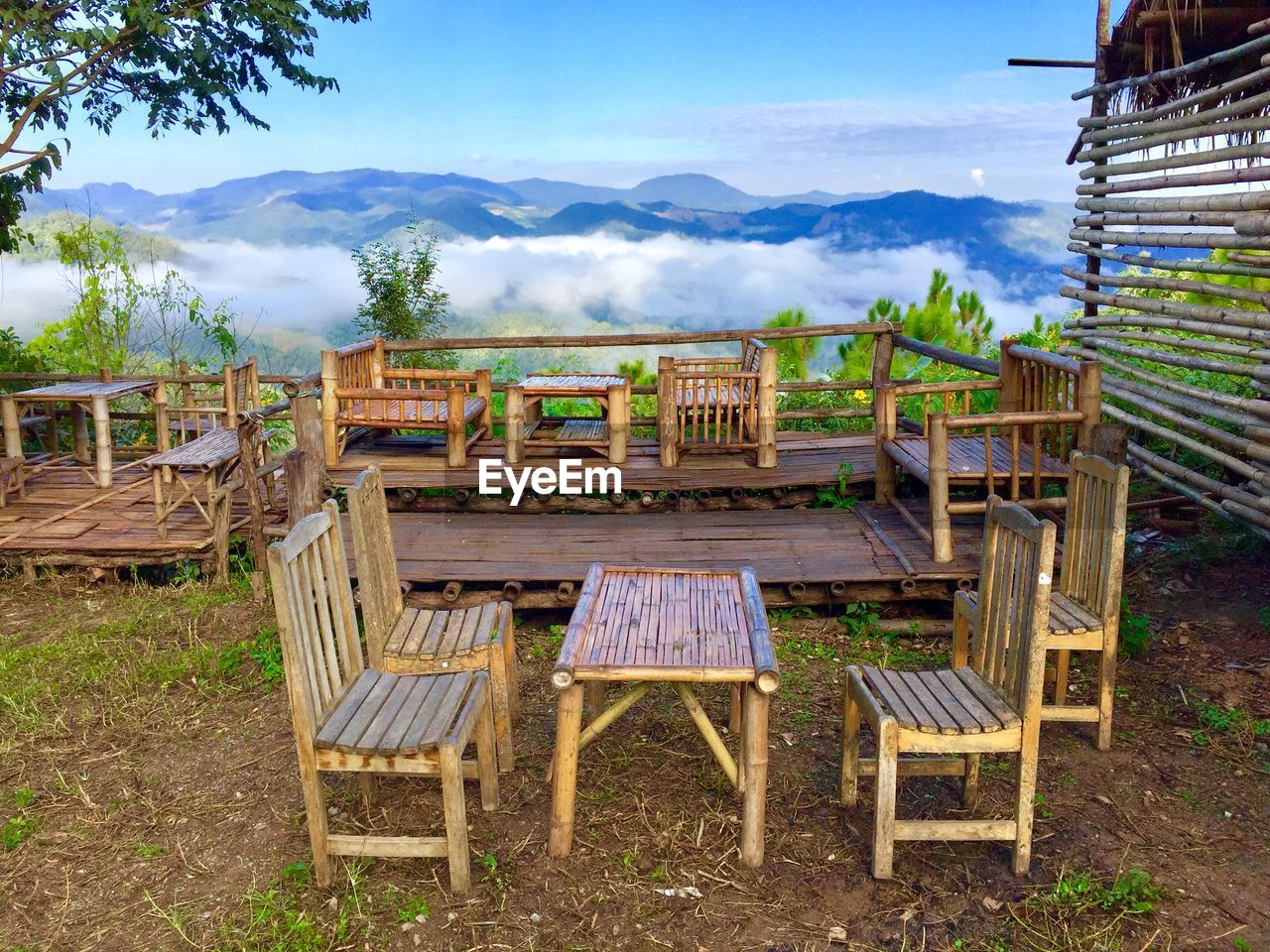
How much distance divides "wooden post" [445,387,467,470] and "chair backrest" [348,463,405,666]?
3294mm

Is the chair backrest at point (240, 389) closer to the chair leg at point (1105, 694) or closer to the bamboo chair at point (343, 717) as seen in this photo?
the bamboo chair at point (343, 717)

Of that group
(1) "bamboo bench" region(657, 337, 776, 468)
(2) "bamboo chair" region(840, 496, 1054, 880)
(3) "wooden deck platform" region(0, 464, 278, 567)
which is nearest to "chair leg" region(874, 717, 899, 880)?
(2) "bamboo chair" region(840, 496, 1054, 880)

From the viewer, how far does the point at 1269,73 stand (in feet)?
20.4

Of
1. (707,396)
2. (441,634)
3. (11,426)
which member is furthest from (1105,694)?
(11,426)

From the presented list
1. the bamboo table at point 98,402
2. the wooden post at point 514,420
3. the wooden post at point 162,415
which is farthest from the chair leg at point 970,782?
the wooden post at point 162,415

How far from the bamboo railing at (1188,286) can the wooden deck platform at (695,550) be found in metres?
1.89

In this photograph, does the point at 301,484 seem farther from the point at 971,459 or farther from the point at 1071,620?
the point at 1071,620

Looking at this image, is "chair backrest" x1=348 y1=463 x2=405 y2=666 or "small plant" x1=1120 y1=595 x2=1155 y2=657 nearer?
"chair backrest" x1=348 y1=463 x2=405 y2=666

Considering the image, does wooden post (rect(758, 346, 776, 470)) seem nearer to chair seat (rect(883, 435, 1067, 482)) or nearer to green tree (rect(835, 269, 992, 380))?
chair seat (rect(883, 435, 1067, 482))

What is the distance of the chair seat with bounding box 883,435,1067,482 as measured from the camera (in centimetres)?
586

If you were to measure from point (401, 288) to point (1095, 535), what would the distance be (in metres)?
11.0

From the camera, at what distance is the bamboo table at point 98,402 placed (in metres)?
8.01

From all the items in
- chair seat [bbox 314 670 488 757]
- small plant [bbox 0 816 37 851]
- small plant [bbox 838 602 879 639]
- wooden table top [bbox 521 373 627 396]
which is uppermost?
wooden table top [bbox 521 373 627 396]

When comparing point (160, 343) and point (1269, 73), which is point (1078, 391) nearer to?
point (1269, 73)
